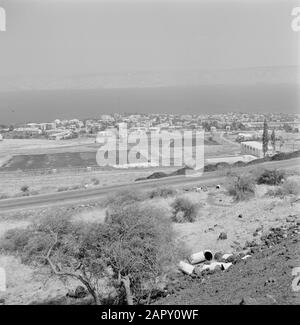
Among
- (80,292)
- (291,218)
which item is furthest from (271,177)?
(80,292)

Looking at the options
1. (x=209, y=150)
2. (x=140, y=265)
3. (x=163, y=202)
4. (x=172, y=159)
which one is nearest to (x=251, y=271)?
(x=140, y=265)

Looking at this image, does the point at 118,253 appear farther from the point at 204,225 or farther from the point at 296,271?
the point at 204,225

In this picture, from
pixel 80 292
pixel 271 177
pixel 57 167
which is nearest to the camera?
pixel 80 292

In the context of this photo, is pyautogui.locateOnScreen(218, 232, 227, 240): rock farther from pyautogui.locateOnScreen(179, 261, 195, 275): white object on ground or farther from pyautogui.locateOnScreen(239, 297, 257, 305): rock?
pyautogui.locateOnScreen(239, 297, 257, 305): rock

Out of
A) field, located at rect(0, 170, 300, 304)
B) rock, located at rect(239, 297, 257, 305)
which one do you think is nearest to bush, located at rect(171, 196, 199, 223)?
field, located at rect(0, 170, 300, 304)

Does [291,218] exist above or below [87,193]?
above

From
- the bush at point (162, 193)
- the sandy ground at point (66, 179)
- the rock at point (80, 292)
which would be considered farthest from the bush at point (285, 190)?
the sandy ground at point (66, 179)

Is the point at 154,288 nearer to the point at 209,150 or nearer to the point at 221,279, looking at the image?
the point at 221,279
